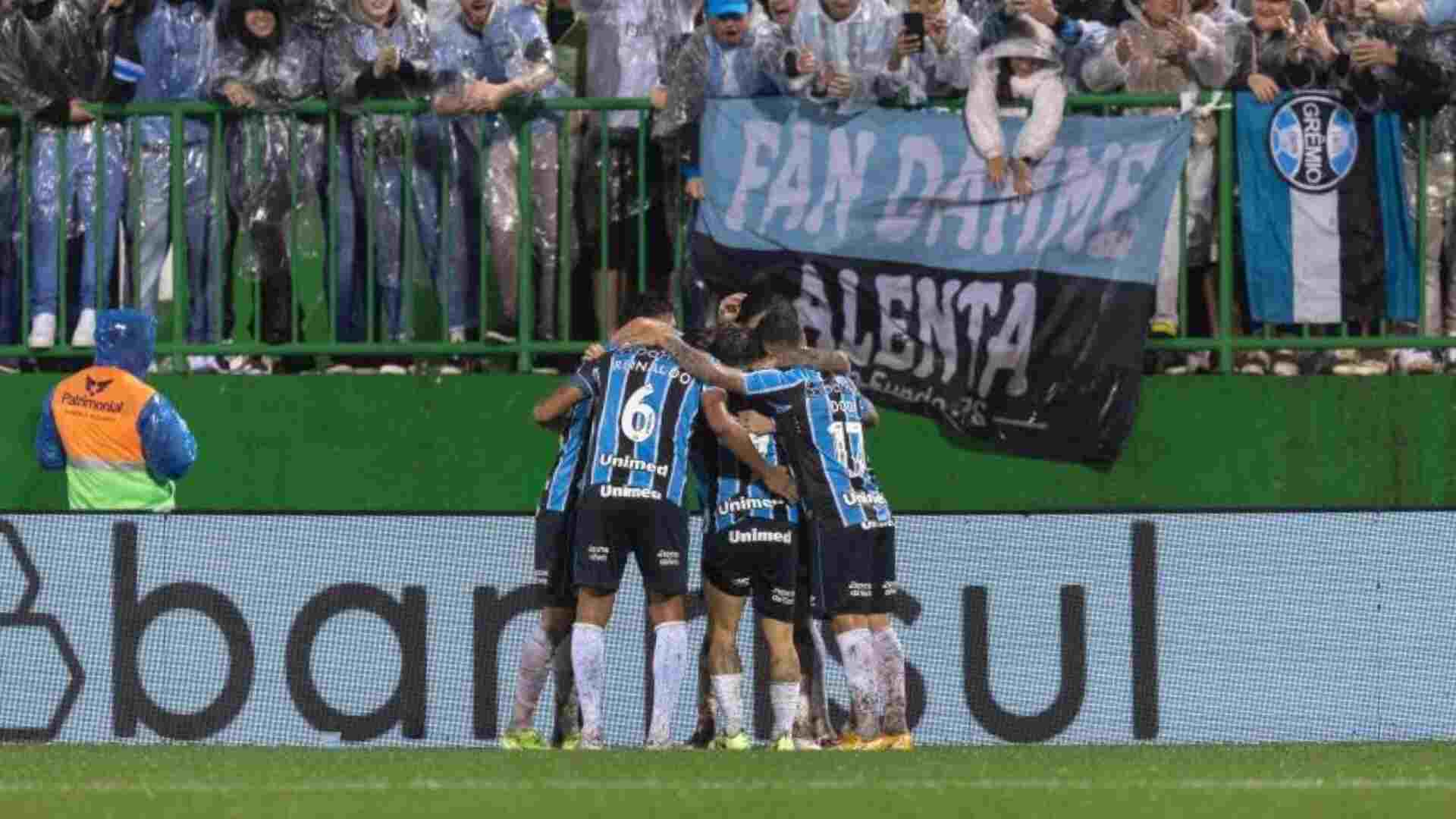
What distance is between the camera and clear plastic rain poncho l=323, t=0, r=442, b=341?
15258 mm

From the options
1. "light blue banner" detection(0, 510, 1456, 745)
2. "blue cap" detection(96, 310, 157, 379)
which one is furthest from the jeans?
"light blue banner" detection(0, 510, 1456, 745)

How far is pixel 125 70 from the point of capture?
1553 cm

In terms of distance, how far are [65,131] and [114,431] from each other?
2158mm

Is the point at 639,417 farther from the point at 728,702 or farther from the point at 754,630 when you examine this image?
the point at 754,630

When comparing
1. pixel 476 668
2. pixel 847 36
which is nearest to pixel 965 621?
pixel 476 668

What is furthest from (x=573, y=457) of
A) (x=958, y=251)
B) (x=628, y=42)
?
(x=628, y=42)

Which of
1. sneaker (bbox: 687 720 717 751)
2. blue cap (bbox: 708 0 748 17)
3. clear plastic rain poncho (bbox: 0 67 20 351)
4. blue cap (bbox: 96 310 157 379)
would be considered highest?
blue cap (bbox: 708 0 748 17)

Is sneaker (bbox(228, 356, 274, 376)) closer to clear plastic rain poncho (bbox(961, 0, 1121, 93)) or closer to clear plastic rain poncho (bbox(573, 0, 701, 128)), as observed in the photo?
clear plastic rain poncho (bbox(573, 0, 701, 128))

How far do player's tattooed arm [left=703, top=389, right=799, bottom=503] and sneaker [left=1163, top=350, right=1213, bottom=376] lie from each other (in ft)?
10.1

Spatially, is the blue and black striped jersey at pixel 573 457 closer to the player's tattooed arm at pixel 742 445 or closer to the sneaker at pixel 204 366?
the player's tattooed arm at pixel 742 445

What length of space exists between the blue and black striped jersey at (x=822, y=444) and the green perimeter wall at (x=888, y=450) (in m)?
2.36

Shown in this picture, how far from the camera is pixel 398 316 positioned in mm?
15359

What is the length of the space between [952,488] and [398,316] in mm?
2812

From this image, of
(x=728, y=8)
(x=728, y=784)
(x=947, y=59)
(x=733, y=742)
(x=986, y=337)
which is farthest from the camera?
(x=947, y=59)
